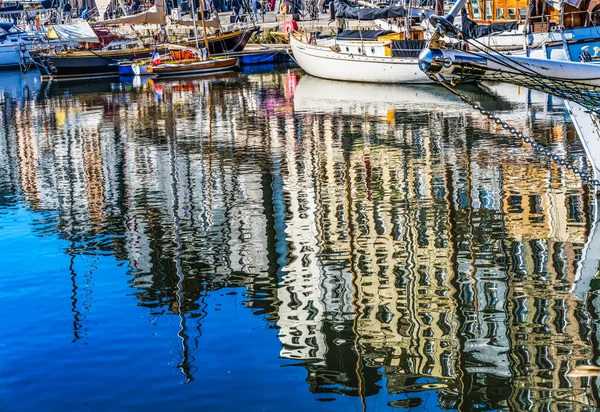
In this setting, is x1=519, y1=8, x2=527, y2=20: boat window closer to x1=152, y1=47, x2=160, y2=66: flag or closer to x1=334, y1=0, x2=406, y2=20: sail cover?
x1=334, y1=0, x2=406, y2=20: sail cover

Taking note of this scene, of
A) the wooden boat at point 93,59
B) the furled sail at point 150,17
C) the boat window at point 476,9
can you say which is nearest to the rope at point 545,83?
the boat window at point 476,9

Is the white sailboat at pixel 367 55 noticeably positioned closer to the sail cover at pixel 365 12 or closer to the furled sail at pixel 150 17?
the sail cover at pixel 365 12

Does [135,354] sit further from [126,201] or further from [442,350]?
[126,201]

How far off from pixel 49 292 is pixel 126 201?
19.5 feet

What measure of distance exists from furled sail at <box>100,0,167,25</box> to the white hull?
47.5ft

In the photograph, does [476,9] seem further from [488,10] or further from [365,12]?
[365,12]

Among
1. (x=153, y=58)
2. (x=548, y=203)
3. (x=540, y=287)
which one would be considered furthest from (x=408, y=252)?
(x=153, y=58)

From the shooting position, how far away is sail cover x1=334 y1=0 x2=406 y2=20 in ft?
154

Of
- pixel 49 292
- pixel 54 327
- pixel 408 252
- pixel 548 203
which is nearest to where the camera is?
pixel 54 327

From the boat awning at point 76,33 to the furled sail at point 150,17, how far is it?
112 cm

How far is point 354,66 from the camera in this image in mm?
46250

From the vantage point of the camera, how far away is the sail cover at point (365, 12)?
4706 centimetres

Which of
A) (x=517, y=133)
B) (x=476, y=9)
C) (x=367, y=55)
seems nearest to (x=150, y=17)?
(x=367, y=55)

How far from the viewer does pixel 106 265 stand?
14.5 meters
